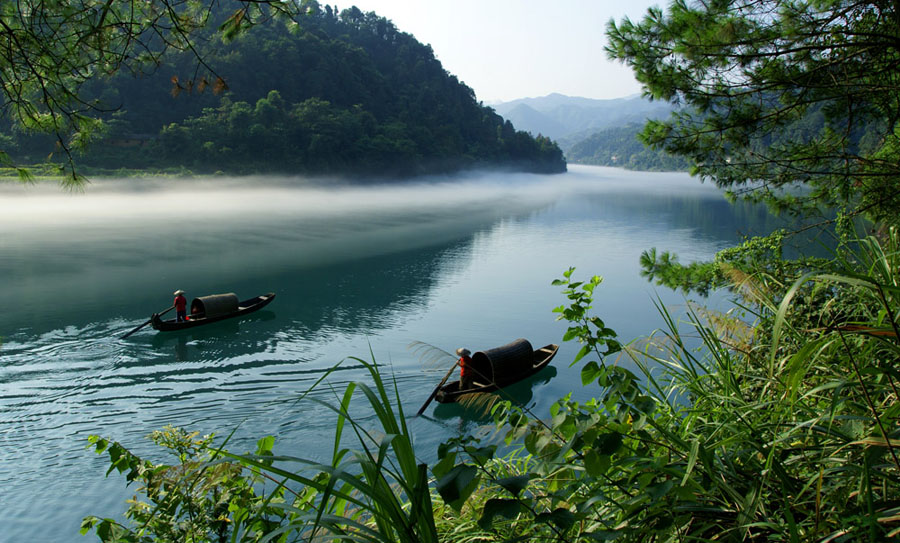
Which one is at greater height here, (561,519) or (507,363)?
(561,519)

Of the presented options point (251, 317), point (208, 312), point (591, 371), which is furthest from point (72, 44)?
point (251, 317)

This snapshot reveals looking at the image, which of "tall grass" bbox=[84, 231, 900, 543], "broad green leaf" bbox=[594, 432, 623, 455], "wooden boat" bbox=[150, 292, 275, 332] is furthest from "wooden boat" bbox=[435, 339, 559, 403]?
"broad green leaf" bbox=[594, 432, 623, 455]

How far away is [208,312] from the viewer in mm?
12062

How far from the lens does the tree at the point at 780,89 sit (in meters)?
5.41

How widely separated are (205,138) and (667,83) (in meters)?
45.3

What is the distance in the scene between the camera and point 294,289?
1631cm

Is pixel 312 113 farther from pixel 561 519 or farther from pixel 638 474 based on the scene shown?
pixel 561 519

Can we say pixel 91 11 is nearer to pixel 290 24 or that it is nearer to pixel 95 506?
pixel 290 24

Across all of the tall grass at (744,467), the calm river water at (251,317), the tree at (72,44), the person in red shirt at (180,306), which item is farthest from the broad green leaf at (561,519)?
the person in red shirt at (180,306)

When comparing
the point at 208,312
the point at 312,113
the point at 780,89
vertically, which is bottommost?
the point at 208,312

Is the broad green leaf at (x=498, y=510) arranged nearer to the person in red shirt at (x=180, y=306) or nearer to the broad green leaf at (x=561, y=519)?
the broad green leaf at (x=561, y=519)

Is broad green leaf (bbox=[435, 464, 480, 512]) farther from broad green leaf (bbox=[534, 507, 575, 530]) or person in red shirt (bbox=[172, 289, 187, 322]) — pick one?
person in red shirt (bbox=[172, 289, 187, 322])

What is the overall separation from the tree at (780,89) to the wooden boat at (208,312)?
9.21 meters

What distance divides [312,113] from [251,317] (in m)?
42.5
